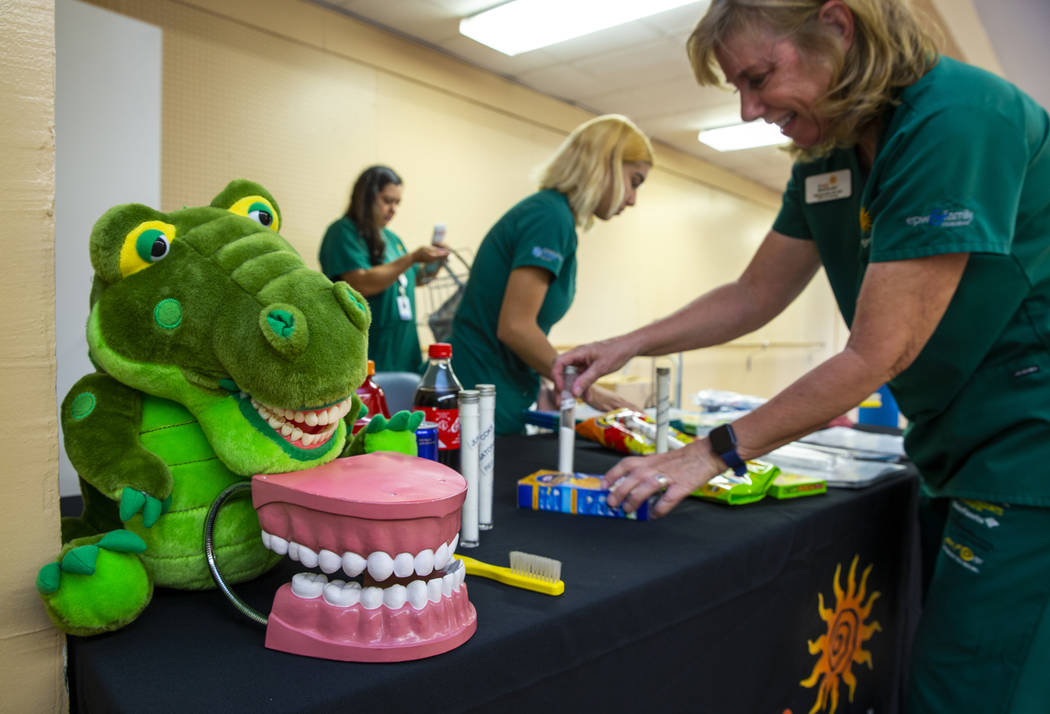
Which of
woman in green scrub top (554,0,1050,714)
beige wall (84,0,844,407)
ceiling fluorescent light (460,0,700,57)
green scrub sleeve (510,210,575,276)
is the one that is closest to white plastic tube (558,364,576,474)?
woman in green scrub top (554,0,1050,714)

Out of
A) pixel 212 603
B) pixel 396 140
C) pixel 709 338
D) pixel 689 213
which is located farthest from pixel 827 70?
pixel 689 213

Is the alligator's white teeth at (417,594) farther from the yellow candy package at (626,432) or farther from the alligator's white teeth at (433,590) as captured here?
the yellow candy package at (626,432)

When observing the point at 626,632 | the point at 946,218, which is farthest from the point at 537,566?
the point at 946,218

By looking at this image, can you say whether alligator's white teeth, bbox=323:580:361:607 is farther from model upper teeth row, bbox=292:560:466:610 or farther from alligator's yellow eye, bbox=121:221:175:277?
alligator's yellow eye, bbox=121:221:175:277

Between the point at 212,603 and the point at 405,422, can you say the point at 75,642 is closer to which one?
the point at 212,603

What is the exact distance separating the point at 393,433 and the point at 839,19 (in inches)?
35.8

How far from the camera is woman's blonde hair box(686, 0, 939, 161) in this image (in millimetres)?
1017

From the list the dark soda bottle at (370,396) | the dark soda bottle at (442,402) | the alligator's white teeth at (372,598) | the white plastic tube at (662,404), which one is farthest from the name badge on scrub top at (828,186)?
the alligator's white teeth at (372,598)

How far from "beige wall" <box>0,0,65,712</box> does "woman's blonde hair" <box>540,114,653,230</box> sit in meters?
1.36

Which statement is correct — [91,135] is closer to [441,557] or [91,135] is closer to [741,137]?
[441,557]

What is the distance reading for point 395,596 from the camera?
0.54 meters

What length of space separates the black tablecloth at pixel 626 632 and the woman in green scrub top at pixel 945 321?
12 centimetres

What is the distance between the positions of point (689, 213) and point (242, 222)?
21.7 feet

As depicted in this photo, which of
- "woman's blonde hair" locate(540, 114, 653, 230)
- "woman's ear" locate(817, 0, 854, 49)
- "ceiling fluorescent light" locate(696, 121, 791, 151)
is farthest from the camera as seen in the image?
"ceiling fluorescent light" locate(696, 121, 791, 151)
